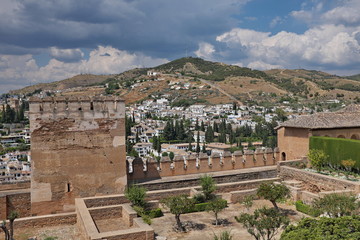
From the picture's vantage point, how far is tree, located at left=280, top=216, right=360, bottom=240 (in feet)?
20.3

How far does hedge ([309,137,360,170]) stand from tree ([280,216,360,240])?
8225mm

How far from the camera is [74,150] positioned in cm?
1175

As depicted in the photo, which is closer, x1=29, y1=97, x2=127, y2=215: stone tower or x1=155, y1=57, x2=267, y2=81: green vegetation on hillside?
x1=29, y1=97, x2=127, y2=215: stone tower

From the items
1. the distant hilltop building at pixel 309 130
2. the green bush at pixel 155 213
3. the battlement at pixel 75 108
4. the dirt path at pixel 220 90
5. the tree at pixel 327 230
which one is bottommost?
the green bush at pixel 155 213

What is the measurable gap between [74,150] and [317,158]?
35.0ft

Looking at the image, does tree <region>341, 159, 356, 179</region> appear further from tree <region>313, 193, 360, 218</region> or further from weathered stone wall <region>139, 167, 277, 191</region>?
tree <region>313, 193, 360, 218</region>

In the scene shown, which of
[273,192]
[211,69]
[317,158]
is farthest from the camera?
[211,69]

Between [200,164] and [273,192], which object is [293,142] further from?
[273,192]

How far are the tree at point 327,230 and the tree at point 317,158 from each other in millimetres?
7717

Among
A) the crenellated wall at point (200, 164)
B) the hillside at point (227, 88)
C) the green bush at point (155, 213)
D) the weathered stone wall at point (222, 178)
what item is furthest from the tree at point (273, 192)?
the hillside at point (227, 88)

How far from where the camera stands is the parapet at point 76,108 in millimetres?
11430

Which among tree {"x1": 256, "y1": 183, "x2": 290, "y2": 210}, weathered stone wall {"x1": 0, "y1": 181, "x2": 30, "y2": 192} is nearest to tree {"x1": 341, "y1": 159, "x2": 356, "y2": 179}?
tree {"x1": 256, "y1": 183, "x2": 290, "y2": 210}

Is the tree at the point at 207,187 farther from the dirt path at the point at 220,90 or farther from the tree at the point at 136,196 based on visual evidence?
the dirt path at the point at 220,90

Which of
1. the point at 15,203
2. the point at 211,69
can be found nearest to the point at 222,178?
the point at 15,203
